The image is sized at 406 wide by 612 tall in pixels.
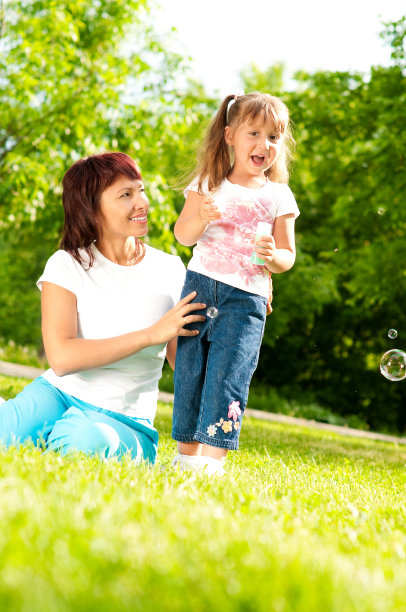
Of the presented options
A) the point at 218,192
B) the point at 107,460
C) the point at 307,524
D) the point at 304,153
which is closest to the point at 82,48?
the point at 304,153

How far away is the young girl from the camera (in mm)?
3424

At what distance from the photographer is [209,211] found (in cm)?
337

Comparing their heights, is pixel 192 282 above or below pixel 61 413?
above

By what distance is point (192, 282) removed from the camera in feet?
11.9

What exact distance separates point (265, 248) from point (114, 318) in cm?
85

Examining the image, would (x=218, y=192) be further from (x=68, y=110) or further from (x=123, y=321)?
(x=68, y=110)

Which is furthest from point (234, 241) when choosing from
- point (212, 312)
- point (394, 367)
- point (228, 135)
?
point (394, 367)

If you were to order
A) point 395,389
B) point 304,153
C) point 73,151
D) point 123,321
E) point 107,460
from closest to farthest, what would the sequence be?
point 107,460
point 123,321
point 73,151
point 304,153
point 395,389

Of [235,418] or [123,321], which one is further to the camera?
[123,321]

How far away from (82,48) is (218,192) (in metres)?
10.2

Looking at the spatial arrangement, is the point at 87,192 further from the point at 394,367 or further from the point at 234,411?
the point at 394,367

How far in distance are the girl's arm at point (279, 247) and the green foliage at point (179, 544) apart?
103 centimetres

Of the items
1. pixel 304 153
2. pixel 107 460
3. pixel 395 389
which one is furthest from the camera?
pixel 395 389

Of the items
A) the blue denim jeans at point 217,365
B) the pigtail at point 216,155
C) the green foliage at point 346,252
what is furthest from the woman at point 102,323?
the green foliage at point 346,252
